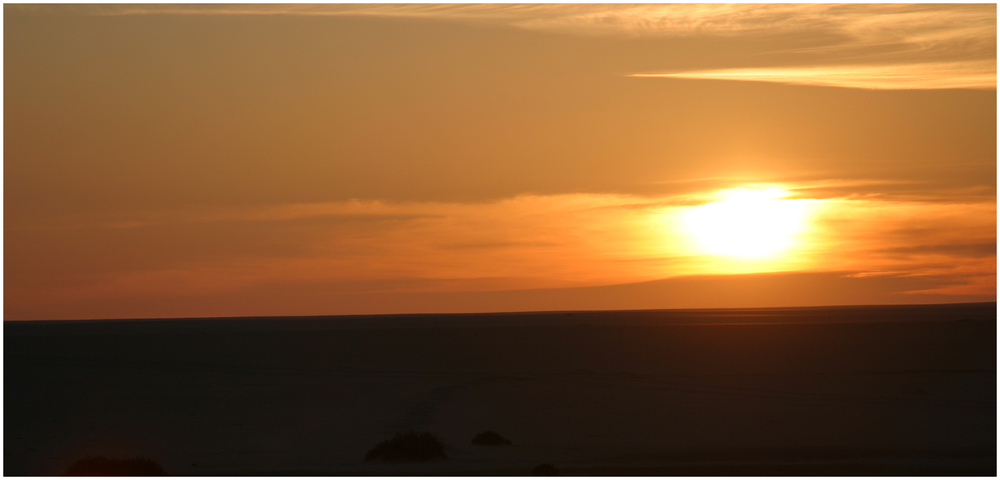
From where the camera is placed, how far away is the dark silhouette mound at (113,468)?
1605 cm

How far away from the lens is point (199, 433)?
2191cm

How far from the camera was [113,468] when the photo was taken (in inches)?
635

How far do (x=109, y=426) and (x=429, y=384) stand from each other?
41.3ft

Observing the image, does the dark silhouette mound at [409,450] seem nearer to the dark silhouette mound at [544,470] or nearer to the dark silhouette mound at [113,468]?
the dark silhouette mound at [544,470]

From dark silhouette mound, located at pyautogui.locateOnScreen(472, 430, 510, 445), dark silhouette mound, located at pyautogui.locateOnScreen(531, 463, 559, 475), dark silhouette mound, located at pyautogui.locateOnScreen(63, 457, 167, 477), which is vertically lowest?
dark silhouette mound, located at pyautogui.locateOnScreen(531, 463, 559, 475)

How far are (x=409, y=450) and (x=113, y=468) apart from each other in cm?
551

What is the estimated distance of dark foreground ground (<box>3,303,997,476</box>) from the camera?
1845 cm

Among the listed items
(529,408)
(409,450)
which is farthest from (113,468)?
(529,408)

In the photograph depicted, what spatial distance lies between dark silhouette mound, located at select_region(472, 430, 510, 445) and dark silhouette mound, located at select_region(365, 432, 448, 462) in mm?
1745

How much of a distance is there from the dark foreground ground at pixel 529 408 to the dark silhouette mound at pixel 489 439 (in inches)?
15.5

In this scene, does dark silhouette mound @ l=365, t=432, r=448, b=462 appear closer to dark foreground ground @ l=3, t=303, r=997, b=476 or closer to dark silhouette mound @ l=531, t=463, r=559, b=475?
dark foreground ground @ l=3, t=303, r=997, b=476

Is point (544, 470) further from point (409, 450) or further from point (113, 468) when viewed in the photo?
→ point (113, 468)

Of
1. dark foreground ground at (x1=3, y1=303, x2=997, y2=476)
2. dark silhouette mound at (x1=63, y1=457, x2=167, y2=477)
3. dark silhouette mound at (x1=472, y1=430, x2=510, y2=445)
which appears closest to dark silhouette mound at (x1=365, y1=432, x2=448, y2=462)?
dark foreground ground at (x1=3, y1=303, x2=997, y2=476)

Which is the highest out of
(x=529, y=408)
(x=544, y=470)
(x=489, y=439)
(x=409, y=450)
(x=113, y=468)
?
(x=529, y=408)
